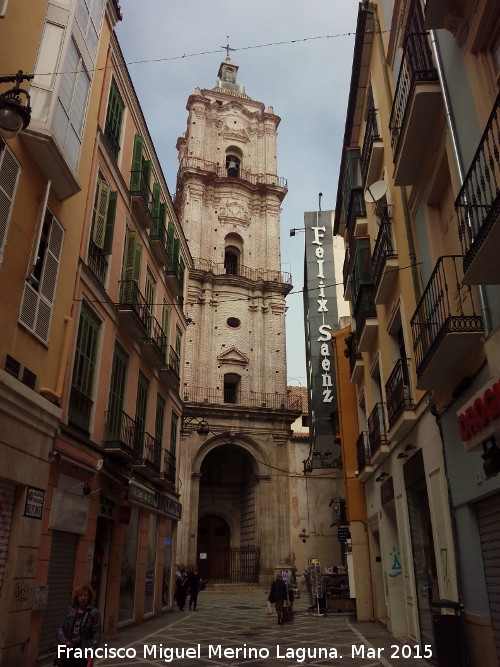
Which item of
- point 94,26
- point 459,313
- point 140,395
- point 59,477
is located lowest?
point 59,477

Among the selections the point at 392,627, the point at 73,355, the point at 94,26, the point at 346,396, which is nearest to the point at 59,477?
the point at 73,355

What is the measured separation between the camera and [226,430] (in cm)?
3073

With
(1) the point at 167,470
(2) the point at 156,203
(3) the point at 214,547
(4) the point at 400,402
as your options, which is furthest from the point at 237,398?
(4) the point at 400,402

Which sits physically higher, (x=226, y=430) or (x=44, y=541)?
(x=226, y=430)

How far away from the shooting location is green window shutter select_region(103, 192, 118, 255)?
42.6ft

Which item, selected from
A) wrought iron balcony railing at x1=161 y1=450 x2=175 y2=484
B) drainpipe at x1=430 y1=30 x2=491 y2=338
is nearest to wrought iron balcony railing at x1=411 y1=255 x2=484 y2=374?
drainpipe at x1=430 y1=30 x2=491 y2=338

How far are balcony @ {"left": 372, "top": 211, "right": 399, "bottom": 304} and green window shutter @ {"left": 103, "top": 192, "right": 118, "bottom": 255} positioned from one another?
6.23 metres

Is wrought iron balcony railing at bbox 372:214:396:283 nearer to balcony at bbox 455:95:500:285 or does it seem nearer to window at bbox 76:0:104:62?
balcony at bbox 455:95:500:285

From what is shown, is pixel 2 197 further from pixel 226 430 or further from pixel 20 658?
pixel 226 430

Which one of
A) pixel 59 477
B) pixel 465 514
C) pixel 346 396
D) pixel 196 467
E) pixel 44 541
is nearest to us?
pixel 465 514

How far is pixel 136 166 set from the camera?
51.8 ft

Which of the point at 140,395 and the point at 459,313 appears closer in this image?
the point at 459,313

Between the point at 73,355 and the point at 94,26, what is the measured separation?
6.99m

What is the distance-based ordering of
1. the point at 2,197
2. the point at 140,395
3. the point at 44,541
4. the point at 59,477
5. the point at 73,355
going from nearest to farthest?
the point at 2,197 < the point at 44,541 < the point at 59,477 < the point at 73,355 < the point at 140,395
